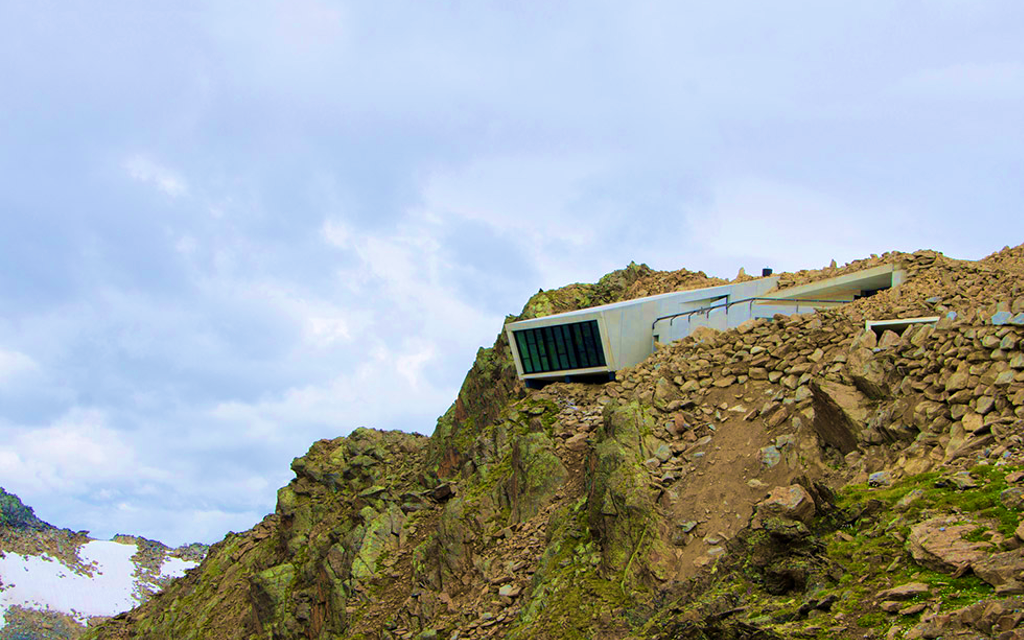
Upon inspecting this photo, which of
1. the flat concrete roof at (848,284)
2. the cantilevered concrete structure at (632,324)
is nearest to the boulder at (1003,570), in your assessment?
the cantilevered concrete structure at (632,324)

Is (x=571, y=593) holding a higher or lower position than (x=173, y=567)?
lower

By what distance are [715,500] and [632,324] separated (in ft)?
52.5

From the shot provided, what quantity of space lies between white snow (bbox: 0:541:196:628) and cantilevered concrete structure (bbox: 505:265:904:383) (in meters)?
109

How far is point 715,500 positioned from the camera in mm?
26531

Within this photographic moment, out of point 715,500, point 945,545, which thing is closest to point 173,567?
point 715,500

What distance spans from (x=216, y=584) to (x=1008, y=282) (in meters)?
49.9

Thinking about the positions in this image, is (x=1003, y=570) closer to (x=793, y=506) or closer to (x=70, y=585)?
(x=793, y=506)

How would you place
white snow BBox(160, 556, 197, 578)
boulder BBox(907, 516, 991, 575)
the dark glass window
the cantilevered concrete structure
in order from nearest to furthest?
1. boulder BBox(907, 516, 991, 575)
2. the cantilevered concrete structure
3. the dark glass window
4. white snow BBox(160, 556, 197, 578)

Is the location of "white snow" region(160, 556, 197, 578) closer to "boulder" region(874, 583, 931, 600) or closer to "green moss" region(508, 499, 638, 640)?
"green moss" region(508, 499, 638, 640)

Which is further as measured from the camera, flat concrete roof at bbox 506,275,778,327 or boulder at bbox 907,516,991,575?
flat concrete roof at bbox 506,275,778,327

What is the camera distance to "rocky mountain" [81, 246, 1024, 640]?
15.7 m

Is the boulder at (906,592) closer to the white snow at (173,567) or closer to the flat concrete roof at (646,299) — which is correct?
the flat concrete roof at (646,299)

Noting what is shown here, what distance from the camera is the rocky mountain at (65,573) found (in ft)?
397

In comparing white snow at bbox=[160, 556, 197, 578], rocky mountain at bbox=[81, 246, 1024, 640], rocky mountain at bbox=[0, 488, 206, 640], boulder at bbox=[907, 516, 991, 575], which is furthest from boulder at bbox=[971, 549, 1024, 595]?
white snow at bbox=[160, 556, 197, 578]
